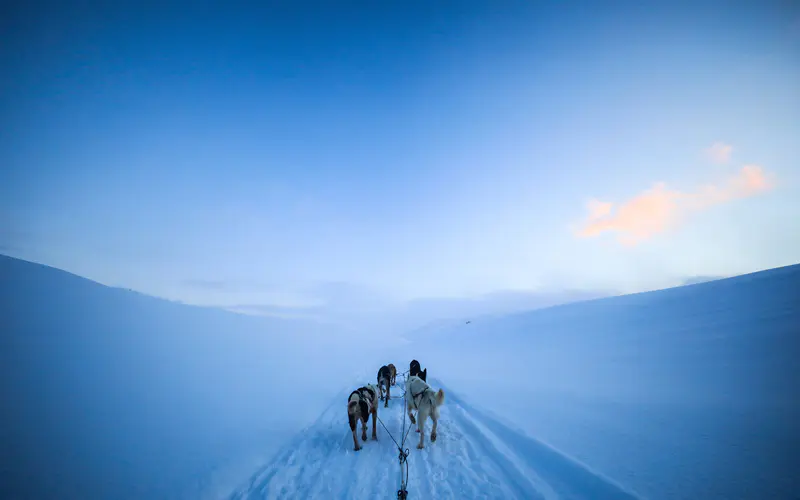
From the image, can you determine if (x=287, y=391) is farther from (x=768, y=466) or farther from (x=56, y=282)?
(x=56, y=282)

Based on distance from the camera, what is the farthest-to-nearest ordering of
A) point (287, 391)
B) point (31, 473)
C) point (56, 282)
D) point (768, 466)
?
point (56, 282) < point (287, 391) < point (31, 473) < point (768, 466)

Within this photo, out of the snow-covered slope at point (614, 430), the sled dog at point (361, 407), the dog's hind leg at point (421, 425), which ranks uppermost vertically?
the sled dog at point (361, 407)

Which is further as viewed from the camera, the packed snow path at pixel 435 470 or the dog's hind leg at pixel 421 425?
the dog's hind leg at pixel 421 425

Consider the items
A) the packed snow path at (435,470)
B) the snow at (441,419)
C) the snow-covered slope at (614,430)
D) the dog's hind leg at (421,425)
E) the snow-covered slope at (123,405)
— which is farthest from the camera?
the dog's hind leg at (421,425)

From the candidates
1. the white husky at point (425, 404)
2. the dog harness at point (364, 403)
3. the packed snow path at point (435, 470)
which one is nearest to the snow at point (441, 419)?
the packed snow path at point (435, 470)

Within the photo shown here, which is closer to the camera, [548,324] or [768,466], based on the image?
[768,466]

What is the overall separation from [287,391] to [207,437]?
534 cm

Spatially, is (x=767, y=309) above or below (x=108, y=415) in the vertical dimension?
above

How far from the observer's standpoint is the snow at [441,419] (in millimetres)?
5066

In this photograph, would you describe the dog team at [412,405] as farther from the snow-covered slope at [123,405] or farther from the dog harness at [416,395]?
the snow-covered slope at [123,405]

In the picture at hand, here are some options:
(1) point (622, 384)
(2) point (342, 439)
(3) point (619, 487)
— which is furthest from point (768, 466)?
(2) point (342, 439)

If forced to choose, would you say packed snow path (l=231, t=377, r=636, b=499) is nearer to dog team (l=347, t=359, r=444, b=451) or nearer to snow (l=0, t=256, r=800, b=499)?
snow (l=0, t=256, r=800, b=499)

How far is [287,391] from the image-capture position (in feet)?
41.5

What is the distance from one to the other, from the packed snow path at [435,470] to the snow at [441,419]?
39 millimetres
